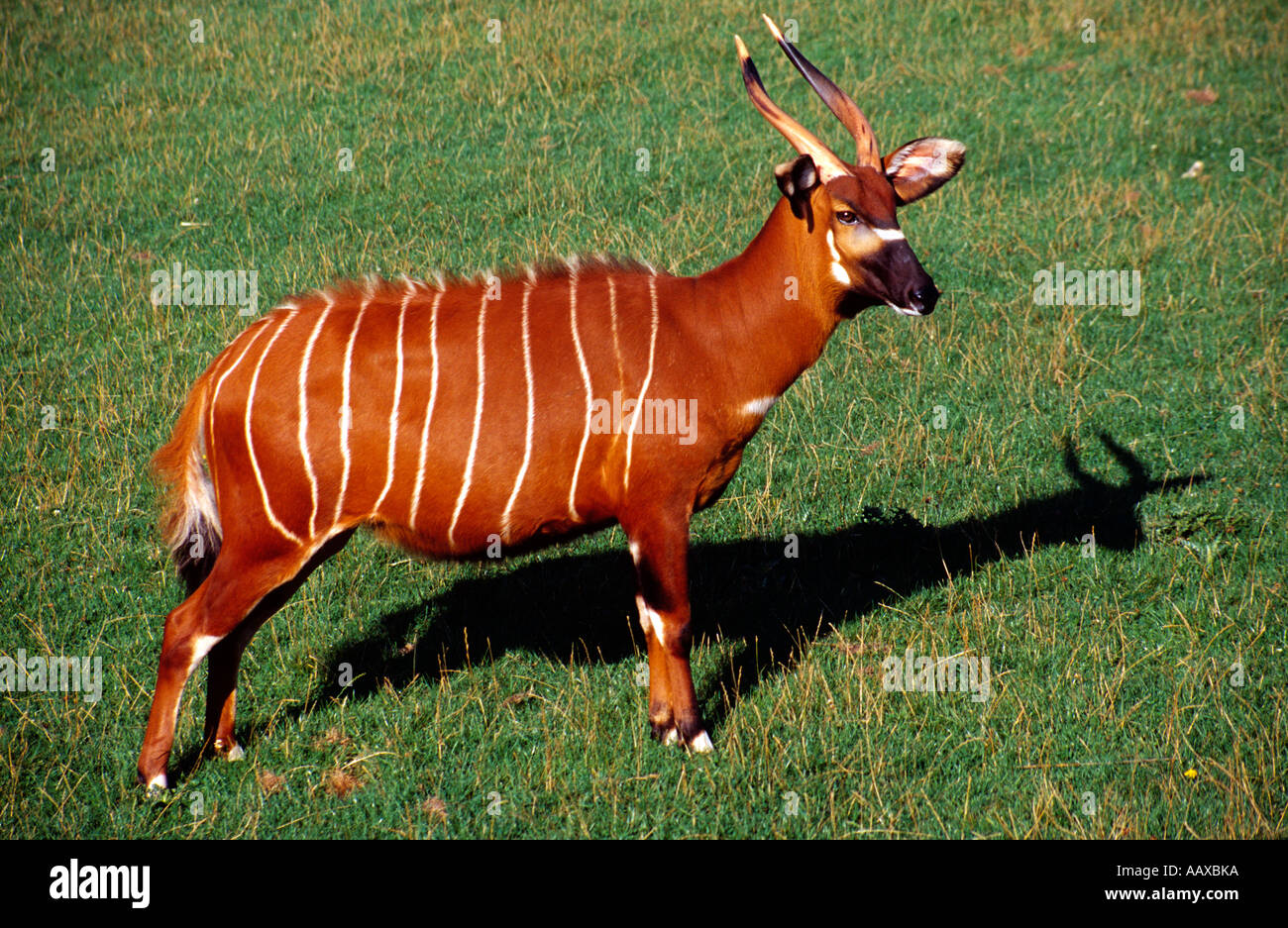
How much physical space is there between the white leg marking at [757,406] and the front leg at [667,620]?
1.75ft

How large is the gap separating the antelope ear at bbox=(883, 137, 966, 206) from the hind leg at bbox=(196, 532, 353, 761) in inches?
116

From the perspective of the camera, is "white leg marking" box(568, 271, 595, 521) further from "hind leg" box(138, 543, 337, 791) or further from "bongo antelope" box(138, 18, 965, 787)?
"hind leg" box(138, 543, 337, 791)

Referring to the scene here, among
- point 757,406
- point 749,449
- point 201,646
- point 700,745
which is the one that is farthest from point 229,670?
point 749,449

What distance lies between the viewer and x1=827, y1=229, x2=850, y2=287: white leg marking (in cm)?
545

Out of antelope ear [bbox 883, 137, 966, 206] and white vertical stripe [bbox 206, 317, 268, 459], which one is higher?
antelope ear [bbox 883, 137, 966, 206]

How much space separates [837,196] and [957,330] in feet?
14.9

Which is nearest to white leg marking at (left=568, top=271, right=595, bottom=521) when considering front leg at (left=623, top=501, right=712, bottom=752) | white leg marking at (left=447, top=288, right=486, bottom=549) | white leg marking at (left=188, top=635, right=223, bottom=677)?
front leg at (left=623, top=501, right=712, bottom=752)

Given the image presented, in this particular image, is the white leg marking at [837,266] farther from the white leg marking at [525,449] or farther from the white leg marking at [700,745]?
the white leg marking at [700,745]

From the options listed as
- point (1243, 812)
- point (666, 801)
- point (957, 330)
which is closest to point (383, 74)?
point (957, 330)

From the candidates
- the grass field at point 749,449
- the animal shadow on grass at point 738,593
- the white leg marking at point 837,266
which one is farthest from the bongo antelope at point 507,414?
the animal shadow on grass at point 738,593

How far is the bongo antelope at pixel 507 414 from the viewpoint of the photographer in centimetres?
532

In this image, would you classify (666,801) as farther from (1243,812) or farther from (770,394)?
(1243,812)

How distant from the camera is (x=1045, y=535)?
743cm
